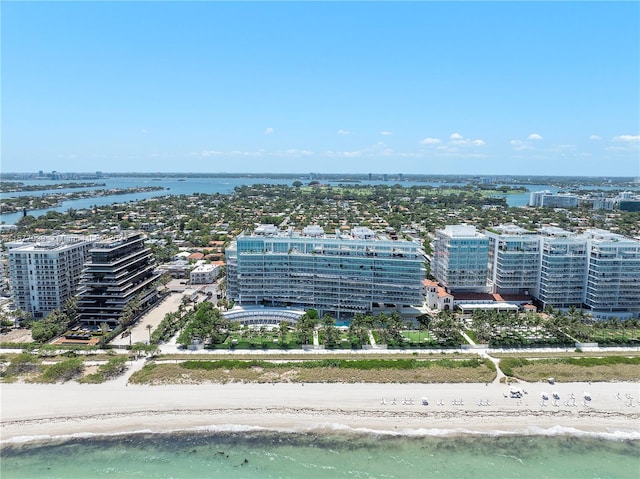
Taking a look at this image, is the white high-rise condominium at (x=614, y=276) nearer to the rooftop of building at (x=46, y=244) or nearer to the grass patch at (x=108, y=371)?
the grass patch at (x=108, y=371)

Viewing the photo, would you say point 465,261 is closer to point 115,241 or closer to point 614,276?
point 614,276

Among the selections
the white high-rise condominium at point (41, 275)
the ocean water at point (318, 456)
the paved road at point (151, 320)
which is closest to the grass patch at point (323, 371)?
the ocean water at point (318, 456)

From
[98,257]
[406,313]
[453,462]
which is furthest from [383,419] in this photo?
[98,257]

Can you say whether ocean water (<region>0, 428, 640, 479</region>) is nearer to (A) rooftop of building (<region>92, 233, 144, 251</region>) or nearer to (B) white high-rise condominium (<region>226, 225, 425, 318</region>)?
(B) white high-rise condominium (<region>226, 225, 425, 318</region>)

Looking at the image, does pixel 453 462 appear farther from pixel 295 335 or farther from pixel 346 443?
pixel 295 335

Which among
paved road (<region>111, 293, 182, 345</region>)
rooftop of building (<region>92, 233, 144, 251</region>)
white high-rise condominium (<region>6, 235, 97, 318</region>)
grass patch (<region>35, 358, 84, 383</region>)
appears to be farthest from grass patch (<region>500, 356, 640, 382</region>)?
white high-rise condominium (<region>6, 235, 97, 318</region>)

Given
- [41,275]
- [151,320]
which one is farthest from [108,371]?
[41,275]
